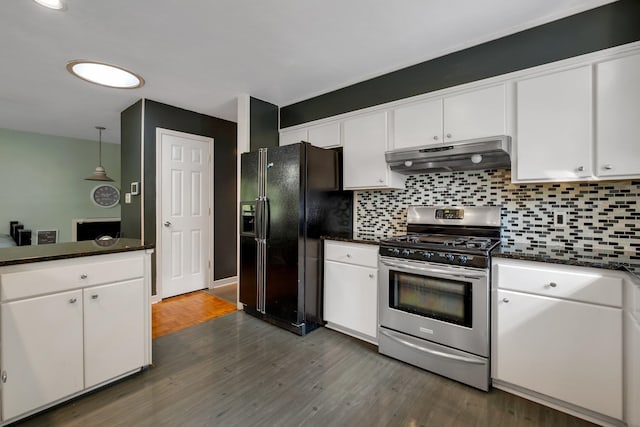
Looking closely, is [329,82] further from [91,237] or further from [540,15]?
[91,237]

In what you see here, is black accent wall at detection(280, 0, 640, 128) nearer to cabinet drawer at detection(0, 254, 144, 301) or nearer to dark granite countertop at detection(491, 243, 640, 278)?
dark granite countertop at detection(491, 243, 640, 278)

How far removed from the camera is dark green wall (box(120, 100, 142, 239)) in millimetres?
3473

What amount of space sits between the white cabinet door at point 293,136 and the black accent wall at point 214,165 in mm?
1121

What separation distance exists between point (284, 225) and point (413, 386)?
5.25 feet

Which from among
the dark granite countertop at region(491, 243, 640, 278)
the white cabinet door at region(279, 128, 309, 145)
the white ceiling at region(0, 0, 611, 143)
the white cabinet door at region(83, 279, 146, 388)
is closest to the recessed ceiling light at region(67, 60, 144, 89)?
the white ceiling at region(0, 0, 611, 143)

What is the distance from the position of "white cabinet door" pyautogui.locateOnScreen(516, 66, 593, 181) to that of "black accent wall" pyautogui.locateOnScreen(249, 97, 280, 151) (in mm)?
2467

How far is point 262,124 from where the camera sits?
11.2 ft

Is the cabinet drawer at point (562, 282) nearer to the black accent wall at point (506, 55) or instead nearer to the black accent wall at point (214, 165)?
the black accent wall at point (506, 55)

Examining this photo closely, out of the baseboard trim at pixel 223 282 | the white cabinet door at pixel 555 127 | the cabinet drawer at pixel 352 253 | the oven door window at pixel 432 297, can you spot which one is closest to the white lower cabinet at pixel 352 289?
the cabinet drawer at pixel 352 253

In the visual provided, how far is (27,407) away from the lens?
153 cm

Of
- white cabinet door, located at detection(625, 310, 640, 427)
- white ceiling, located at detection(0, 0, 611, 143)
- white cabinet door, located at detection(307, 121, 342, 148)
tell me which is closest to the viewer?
white cabinet door, located at detection(625, 310, 640, 427)

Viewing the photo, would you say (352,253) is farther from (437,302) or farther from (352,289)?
(437,302)

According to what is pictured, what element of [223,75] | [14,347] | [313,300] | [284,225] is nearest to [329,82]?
[223,75]

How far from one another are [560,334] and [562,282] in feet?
0.96
